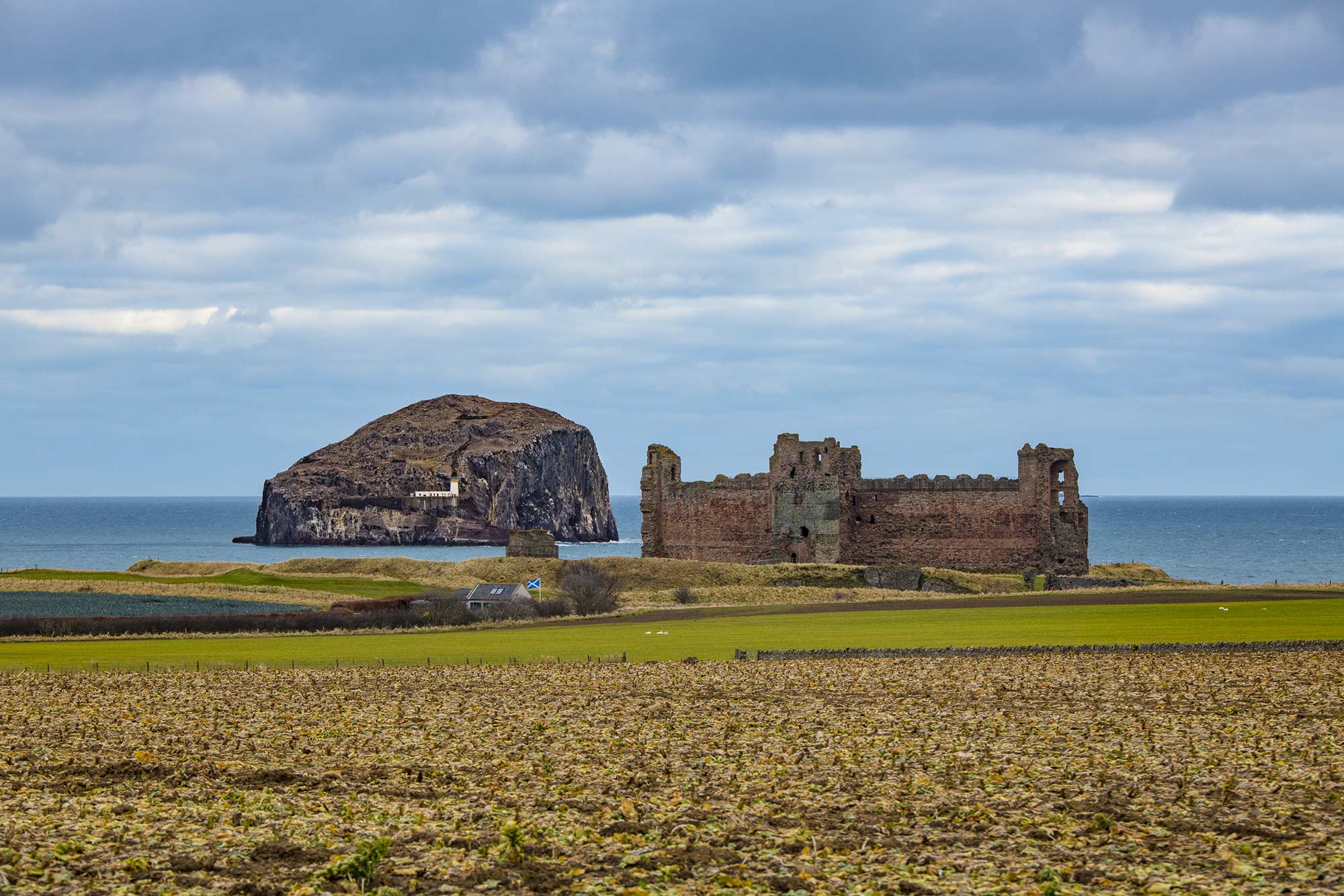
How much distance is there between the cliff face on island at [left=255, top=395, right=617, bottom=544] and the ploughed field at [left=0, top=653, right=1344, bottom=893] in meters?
134

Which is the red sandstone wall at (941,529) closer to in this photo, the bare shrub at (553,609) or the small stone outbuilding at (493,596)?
the small stone outbuilding at (493,596)

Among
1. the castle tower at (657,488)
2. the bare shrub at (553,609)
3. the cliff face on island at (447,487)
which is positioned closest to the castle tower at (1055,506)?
the castle tower at (657,488)

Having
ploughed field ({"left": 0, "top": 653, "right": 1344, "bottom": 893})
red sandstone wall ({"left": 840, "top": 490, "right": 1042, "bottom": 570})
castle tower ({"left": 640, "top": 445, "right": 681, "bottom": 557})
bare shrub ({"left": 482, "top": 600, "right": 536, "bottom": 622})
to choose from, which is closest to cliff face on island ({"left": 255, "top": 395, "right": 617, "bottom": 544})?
castle tower ({"left": 640, "top": 445, "right": 681, "bottom": 557})

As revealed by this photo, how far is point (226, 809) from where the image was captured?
48.4 feet

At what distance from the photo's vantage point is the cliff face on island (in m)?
159

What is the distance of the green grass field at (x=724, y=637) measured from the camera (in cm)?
3194

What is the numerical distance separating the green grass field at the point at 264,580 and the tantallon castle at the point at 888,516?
637 inches

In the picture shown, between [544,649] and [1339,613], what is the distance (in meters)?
22.0

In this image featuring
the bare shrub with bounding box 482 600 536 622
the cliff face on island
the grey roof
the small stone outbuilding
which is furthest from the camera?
the cliff face on island

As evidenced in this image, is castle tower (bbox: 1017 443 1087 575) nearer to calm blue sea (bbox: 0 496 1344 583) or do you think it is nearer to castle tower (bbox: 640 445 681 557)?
castle tower (bbox: 640 445 681 557)

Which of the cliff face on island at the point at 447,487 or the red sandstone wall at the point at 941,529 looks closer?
the red sandstone wall at the point at 941,529

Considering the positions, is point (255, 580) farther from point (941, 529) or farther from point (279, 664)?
point (279, 664)

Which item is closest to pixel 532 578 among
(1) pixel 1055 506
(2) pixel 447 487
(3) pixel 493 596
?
(3) pixel 493 596

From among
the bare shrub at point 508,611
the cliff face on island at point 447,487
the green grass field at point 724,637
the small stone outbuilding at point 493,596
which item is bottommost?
the green grass field at point 724,637
